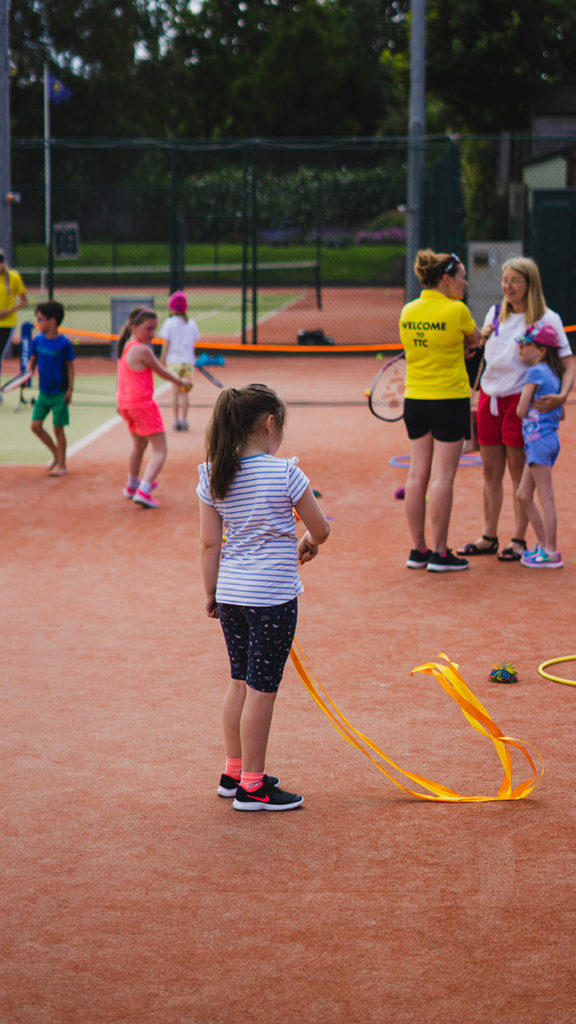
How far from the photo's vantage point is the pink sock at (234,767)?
4777mm

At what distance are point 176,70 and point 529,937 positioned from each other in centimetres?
5945

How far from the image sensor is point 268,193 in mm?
41281

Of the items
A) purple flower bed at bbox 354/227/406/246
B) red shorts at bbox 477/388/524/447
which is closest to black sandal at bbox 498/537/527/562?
red shorts at bbox 477/388/524/447

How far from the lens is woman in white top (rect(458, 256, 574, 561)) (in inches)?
313

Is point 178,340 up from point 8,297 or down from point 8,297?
down

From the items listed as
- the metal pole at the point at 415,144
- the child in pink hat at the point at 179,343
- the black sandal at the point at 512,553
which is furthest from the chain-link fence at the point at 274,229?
the black sandal at the point at 512,553

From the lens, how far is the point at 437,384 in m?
7.83

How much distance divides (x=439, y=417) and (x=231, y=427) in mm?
3645

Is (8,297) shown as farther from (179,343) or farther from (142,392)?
(142,392)

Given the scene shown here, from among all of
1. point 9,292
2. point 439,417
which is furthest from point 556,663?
point 9,292

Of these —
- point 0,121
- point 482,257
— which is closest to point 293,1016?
point 0,121

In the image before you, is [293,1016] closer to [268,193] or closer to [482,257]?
[482,257]

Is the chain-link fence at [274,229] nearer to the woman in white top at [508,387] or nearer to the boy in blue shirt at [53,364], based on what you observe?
the boy in blue shirt at [53,364]

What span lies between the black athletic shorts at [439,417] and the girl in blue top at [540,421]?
362mm
